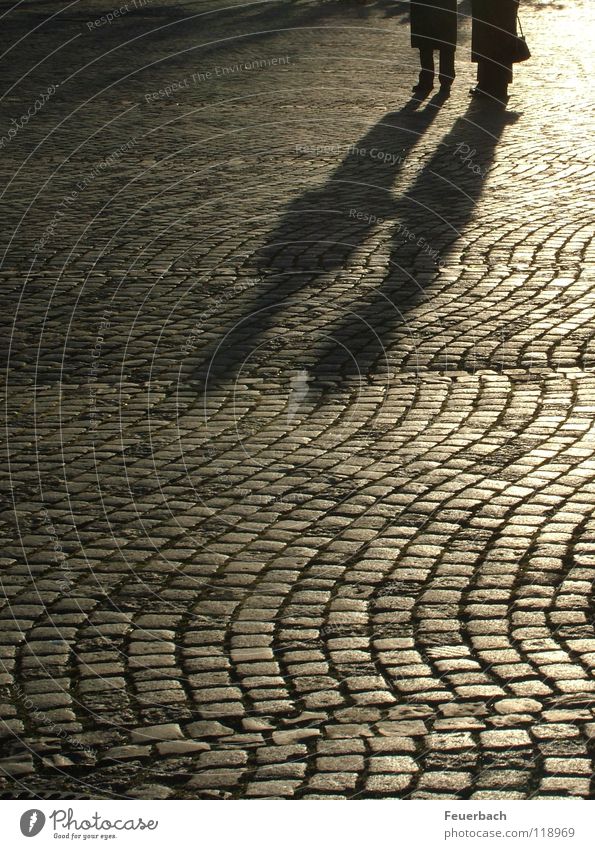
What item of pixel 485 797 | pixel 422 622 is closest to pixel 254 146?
pixel 422 622

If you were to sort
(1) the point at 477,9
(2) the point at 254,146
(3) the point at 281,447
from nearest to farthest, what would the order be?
(3) the point at 281,447 < (2) the point at 254,146 < (1) the point at 477,9

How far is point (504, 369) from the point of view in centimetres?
684

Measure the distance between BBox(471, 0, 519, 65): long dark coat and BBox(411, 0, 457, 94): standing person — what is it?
284mm

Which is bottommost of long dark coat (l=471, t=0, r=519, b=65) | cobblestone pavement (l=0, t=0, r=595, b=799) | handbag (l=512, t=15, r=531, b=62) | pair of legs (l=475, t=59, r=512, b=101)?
cobblestone pavement (l=0, t=0, r=595, b=799)

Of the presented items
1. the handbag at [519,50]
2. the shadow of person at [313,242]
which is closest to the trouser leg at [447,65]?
the handbag at [519,50]

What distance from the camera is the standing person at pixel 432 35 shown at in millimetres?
14359

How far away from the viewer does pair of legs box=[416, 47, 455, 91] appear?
14.5 metres

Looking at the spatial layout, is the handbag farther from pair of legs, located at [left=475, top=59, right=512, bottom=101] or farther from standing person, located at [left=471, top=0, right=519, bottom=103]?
pair of legs, located at [left=475, top=59, right=512, bottom=101]

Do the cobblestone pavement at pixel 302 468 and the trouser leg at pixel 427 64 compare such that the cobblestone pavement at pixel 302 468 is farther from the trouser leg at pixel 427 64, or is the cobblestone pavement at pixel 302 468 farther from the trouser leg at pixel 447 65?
the trouser leg at pixel 447 65

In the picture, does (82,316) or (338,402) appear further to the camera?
(82,316)

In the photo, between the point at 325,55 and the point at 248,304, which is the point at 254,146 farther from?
the point at 325,55

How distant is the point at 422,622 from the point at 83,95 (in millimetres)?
13102

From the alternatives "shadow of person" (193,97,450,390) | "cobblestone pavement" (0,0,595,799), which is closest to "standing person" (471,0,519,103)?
"shadow of person" (193,97,450,390)

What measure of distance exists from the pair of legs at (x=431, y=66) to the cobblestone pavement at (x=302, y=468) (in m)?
2.13
